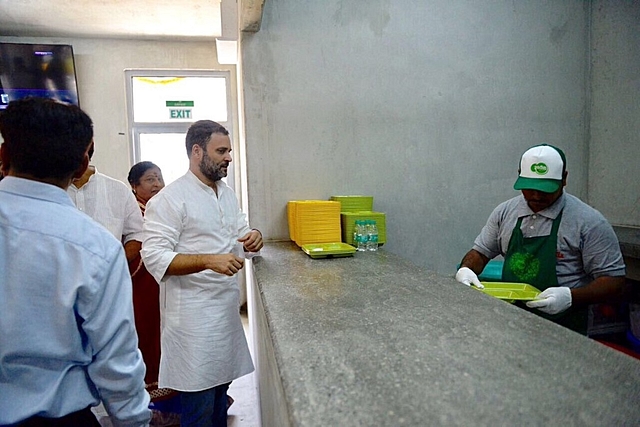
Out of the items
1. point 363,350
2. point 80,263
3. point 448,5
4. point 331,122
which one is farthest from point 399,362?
point 448,5

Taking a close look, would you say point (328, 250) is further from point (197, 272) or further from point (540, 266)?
point (540, 266)

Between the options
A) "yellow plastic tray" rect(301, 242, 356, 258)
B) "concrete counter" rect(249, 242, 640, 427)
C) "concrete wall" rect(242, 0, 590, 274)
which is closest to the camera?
"concrete counter" rect(249, 242, 640, 427)

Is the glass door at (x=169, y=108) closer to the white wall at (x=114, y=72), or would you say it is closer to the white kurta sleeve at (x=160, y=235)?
the white wall at (x=114, y=72)

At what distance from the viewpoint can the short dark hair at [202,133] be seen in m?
2.02

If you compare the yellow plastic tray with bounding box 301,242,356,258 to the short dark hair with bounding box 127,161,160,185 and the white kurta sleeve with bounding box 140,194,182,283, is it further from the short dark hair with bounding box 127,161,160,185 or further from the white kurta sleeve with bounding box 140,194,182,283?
the short dark hair with bounding box 127,161,160,185

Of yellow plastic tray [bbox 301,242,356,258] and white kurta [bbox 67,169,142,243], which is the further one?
white kurta [bbox 67,169,142,243]

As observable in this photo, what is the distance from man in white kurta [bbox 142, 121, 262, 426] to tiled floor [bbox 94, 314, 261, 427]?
586 mm

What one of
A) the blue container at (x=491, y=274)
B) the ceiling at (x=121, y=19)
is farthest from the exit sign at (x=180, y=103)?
the blue container at (x=491, y=274)

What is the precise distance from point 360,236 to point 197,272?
1020 millimetres

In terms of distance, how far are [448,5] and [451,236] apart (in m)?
1.62

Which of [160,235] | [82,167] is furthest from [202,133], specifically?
[82,167]

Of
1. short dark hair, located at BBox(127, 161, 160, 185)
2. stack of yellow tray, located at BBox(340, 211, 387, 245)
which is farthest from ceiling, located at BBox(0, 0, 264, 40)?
stack of yellow tray, located at BBox(340, 211, 387, 245)

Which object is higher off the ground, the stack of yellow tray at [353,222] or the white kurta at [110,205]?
the white kurta at [110,205]

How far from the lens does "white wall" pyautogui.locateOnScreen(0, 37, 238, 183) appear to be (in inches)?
173
